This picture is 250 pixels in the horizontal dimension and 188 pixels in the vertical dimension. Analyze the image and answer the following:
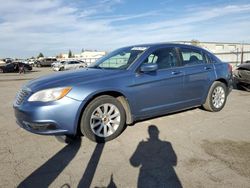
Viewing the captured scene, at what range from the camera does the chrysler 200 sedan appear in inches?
158

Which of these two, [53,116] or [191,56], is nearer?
[53,116]

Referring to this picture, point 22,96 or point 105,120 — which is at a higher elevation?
point 22,96

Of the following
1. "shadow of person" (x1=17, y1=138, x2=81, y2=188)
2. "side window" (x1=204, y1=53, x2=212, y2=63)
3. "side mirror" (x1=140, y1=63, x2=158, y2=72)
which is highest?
"side window" (x1=204, y1=53, x2=212, y2=63)

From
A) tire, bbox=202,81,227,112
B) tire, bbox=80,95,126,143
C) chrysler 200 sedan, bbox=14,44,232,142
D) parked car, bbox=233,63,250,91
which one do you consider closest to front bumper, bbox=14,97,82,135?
chrysler 200 sedan, bbox=14,44,232,142

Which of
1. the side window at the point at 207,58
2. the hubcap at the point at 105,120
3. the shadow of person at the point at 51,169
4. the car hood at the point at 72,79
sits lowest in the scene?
the shadow of person at the point at 51,169

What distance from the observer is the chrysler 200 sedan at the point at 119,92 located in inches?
158

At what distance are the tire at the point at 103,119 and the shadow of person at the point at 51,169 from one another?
0.34m

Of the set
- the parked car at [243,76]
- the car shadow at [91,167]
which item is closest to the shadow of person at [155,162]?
the car shadow at [91,167]

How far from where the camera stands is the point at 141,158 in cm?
373

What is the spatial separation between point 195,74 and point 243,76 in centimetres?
403

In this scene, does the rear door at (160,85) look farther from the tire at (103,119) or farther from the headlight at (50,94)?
the headlight at (50,94)

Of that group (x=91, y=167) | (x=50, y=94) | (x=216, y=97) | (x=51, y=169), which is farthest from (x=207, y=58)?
(x=51, y=169)

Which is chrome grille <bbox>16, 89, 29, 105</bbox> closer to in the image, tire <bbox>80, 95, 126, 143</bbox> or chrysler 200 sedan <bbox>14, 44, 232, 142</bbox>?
chrysler 200 sedan <bbox>14, 44, 232, 142</bbox>

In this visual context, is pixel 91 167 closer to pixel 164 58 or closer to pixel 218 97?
pixel 164 58
